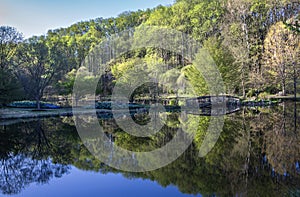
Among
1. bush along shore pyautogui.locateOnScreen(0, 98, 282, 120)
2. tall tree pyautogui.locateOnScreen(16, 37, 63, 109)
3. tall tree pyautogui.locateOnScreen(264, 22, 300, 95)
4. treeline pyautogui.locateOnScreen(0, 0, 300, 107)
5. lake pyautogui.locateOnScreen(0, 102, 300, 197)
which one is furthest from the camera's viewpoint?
tall tree pyautogui.locateOnScreen(264, 22, 300, 95)

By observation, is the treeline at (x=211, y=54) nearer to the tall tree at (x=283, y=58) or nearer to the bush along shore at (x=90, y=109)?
the tall tree at (x=283, y=58)

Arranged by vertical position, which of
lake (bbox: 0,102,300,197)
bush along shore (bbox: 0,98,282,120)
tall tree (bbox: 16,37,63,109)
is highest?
tall tree (bbox: 16,37,63,109)

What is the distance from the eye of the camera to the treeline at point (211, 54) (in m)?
24.2

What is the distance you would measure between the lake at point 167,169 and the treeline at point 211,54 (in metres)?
9.82

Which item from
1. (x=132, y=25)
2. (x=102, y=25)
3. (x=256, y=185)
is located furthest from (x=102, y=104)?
(x=102, y=25)

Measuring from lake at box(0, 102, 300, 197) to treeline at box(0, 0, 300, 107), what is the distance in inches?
387

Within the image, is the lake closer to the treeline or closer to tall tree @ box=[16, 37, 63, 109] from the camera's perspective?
the treeline

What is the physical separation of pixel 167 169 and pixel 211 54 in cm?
2013

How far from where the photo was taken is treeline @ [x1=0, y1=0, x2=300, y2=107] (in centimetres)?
2417

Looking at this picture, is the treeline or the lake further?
the treeline

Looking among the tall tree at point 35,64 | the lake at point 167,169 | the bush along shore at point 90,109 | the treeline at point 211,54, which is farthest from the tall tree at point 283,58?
the tall tree at point 35,64

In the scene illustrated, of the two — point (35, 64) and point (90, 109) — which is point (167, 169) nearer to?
point (90, 109)

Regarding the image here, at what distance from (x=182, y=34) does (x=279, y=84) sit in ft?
56.2

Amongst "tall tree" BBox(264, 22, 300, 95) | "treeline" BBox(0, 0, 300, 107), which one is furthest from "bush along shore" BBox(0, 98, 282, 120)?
"tall tree" BBox(264, 22, 300, 95)
